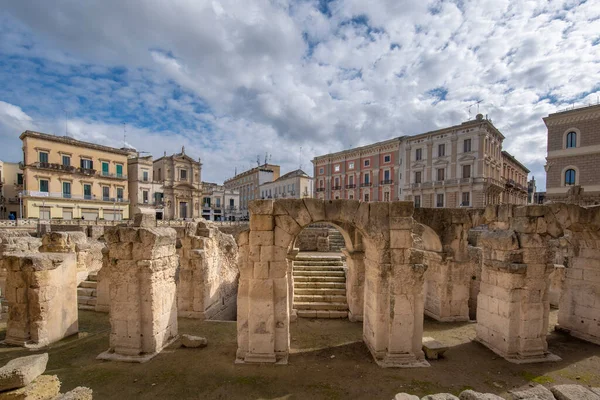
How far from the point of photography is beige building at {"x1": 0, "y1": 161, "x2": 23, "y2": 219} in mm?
31172

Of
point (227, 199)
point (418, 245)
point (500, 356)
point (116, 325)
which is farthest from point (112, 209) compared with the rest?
point (500, 356)

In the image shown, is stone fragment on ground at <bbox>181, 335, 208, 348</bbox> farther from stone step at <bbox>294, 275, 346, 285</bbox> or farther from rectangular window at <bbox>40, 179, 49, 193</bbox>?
rectangular window at <bbox>40, 179, 49, 193</bbox>

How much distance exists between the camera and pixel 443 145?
3048 cm

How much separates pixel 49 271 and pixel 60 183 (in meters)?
31.1

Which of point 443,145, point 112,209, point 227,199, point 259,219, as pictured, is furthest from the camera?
point 227,199

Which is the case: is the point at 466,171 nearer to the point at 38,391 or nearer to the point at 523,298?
the point at 523,298

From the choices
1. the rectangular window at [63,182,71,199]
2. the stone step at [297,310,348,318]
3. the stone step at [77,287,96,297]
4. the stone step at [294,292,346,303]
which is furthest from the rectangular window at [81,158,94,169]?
the stone step at [297,310,348,318]

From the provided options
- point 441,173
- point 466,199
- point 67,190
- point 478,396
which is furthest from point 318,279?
point 67,190

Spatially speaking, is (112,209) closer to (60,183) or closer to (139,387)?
(60,183)

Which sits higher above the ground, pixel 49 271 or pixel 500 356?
pixel 49 271

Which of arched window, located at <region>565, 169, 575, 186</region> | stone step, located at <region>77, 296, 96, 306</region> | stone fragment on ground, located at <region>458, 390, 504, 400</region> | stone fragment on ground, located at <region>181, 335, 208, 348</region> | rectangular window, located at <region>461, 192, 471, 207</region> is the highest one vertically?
arched window, located at <region>565, 169, 575, 186</region>

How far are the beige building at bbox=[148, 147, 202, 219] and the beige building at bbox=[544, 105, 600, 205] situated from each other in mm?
42682

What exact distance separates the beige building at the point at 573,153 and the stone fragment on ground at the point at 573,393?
72.0 feet

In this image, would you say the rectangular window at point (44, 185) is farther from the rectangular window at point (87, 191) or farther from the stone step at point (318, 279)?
the stone step at point (318, 279)
